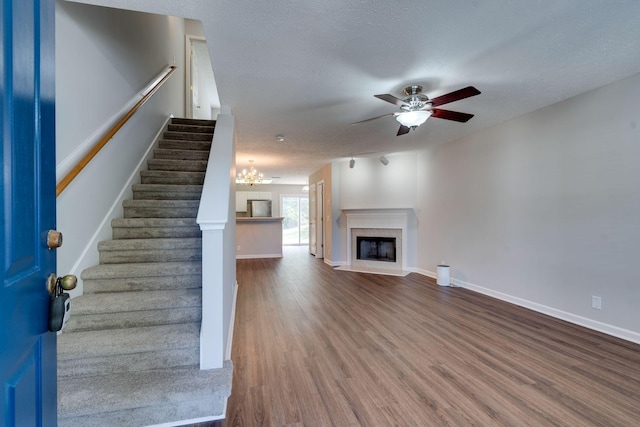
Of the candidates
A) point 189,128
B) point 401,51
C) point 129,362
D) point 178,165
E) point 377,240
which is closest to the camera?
point 129,362

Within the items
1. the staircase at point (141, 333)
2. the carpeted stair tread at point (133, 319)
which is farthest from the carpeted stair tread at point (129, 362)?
the carpeted stair tread at point (133, 319)

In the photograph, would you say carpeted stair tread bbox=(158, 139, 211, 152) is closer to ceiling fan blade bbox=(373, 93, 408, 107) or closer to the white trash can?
ceiling fan blade bbox=(373, 93, 408, 107)

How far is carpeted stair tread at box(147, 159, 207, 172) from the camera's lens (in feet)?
11.6

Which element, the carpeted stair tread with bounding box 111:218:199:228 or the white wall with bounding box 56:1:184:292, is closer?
the white wall with bounding box 56:1:184:292

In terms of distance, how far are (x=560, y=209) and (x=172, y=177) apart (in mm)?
4449

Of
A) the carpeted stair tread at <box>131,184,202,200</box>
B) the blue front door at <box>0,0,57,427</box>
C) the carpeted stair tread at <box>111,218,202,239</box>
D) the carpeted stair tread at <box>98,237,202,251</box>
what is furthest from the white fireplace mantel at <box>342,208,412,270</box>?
the blue front door at <box>0,0,57,427</box>

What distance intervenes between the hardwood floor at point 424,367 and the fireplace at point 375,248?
97.7 inches

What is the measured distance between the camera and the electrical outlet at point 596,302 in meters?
2.87

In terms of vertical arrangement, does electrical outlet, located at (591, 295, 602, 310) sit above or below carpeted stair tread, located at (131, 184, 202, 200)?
below

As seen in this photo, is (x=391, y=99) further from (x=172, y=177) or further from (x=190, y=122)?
(x=190, y=122)

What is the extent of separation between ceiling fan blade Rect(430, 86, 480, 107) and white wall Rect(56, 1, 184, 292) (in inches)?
111

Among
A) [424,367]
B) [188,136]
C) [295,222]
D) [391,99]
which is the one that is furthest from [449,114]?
[295,222]

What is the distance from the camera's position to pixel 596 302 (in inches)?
114

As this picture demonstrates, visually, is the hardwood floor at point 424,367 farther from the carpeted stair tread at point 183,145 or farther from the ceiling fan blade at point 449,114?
the carpeted stair tread at point 183,145
